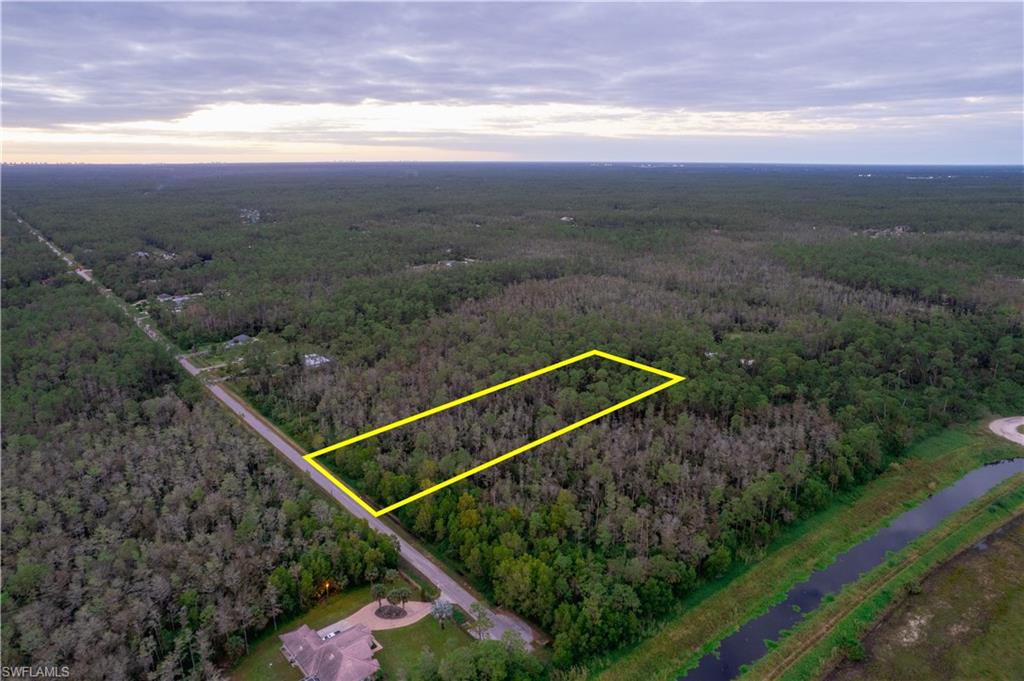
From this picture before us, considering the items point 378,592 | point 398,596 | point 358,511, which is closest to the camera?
point 398,596

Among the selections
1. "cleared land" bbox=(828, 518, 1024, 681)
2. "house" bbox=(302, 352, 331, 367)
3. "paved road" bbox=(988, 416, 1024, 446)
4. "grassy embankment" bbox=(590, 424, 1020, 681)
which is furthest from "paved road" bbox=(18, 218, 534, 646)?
"paved road" bbox=(988, 416, 1024, 446)

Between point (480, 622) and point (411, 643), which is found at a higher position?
point (480, 622)

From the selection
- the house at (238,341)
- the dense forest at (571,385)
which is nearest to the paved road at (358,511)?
the dense forest at (571,385)

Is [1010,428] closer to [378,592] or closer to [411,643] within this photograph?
[411,643]

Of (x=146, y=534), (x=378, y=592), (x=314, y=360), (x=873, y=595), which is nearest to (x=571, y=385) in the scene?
(x=378, y=592)

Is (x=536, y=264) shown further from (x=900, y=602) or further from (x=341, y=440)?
(x=900, y=602)

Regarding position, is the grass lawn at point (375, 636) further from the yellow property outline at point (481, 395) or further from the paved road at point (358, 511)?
the yellow property outline at point (481, 395)
